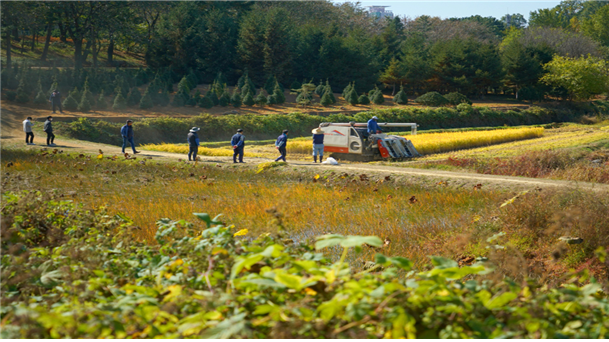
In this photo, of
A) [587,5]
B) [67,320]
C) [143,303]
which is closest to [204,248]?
[143,303]

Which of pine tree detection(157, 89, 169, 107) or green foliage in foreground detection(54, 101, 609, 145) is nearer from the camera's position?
green foliage in foreground detection(54, 101, 609, 145)

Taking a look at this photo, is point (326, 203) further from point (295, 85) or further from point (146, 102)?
point (295, 85)

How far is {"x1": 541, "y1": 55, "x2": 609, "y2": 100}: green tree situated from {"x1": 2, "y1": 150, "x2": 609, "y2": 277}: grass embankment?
182ft

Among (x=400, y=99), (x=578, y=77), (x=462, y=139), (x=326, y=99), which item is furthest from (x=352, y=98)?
(x=578, y=77)

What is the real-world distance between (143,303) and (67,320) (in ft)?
1.67

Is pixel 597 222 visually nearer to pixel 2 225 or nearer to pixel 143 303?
pixel 143 303

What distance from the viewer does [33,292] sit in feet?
16.8

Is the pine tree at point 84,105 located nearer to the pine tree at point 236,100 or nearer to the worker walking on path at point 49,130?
the pine tree at point 236,100

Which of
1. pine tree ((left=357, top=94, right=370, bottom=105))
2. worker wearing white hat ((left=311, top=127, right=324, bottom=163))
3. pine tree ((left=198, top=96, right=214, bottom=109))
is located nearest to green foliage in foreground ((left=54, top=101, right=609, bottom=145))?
pine tree ((left=198, top=96, right=214, bottom=109))

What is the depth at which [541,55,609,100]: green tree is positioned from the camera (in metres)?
62.4

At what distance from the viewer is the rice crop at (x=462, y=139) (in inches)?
1118

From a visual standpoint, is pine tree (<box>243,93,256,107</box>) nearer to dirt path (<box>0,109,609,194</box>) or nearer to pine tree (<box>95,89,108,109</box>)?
pine tree (<box>95,89,108,109</box>)

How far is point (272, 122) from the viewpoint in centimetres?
3922

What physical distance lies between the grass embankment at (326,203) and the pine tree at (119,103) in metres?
23.1
